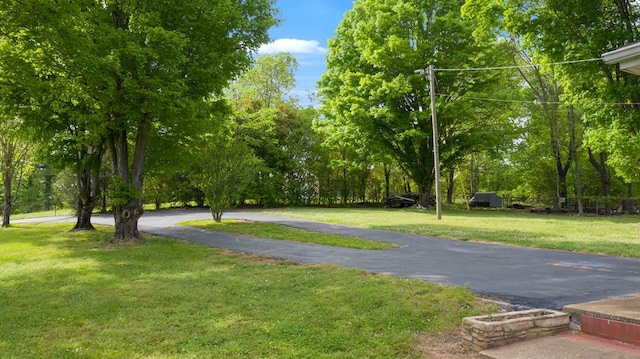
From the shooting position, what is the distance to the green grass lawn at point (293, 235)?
1210 centimetres

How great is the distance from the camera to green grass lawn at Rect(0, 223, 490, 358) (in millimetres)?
4508

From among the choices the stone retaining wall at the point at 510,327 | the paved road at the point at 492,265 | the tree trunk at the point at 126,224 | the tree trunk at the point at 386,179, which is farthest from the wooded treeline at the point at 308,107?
the stone retaining wall at the point at 510,327

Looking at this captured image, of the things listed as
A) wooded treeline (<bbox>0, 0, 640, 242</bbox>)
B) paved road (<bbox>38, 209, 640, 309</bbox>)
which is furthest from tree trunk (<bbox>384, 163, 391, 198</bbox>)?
paved road (<bbox>38, 209, 640, 309</bbox>)

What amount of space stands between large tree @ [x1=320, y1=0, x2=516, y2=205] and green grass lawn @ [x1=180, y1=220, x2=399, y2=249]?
42.5ft

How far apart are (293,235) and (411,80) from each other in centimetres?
1671

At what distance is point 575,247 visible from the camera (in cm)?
1048

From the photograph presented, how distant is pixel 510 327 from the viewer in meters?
4.53

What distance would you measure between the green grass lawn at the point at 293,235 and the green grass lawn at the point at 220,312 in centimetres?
350

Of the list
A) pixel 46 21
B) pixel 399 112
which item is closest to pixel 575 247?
pixel 46 21

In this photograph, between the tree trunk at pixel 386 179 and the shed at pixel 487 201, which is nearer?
the shed at pixel 487 201

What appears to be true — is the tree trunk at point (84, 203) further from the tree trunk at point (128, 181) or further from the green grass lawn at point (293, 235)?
the tree trunk at point (128, 181)

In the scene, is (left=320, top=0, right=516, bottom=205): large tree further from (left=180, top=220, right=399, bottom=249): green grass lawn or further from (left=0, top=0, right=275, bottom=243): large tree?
(left=180, top=220, right=399, bottom=249): green grass lawn

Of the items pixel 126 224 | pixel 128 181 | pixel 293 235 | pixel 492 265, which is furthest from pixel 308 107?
pixel 492 265

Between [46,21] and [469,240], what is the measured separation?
12.1 m
